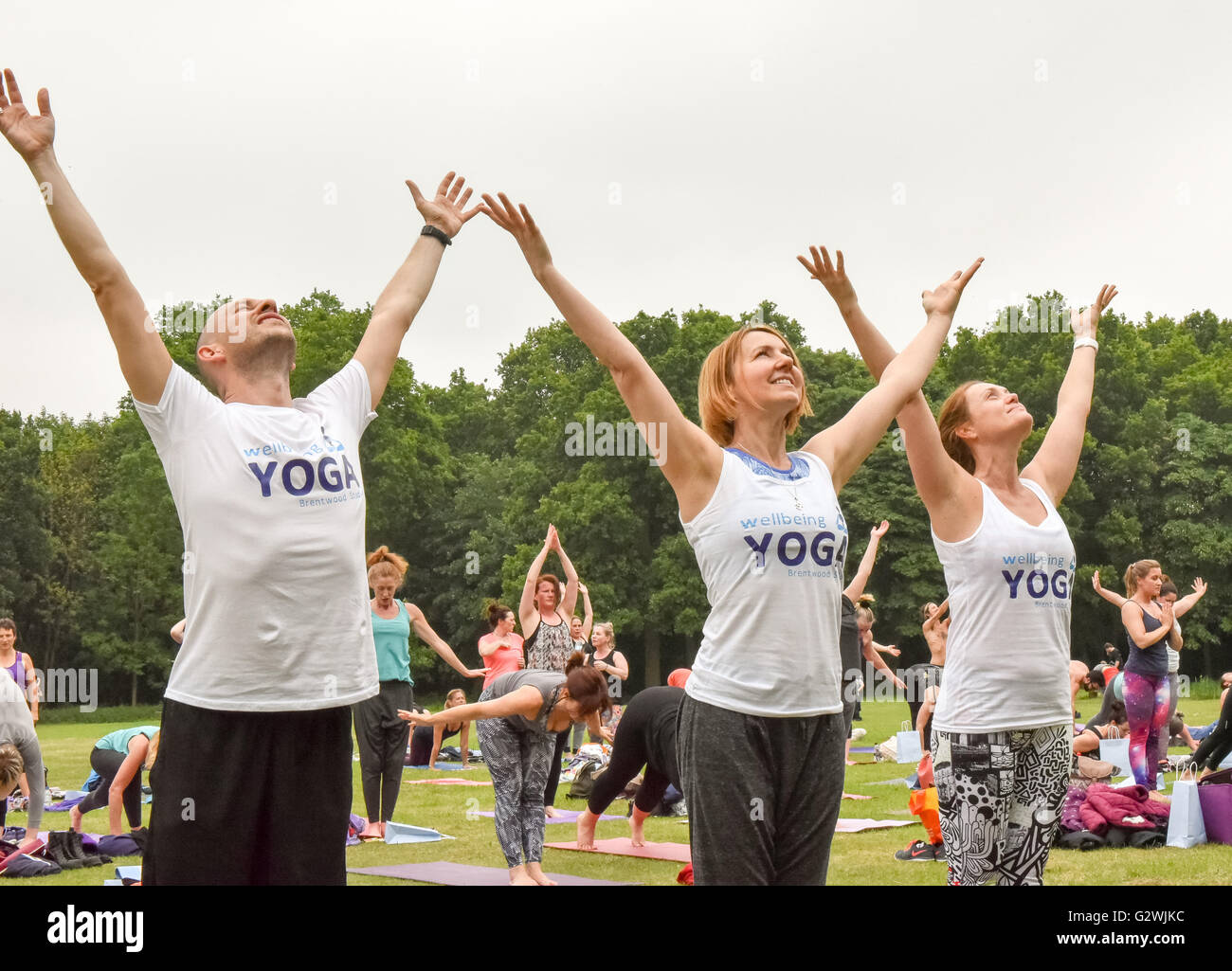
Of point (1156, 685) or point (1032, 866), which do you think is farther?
point (1156, 685)

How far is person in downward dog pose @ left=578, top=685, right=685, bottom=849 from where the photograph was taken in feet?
27.4

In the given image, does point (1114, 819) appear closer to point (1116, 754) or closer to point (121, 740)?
point (1116, 754)

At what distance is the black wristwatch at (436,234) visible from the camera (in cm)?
426

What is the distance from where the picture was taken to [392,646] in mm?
10508

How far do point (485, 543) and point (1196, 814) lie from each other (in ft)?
132

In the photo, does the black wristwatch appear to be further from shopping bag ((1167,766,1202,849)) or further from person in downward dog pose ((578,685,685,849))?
shopping bag ((1167,766,1202,849))

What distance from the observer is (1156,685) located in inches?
461

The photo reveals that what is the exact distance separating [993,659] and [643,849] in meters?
5.92

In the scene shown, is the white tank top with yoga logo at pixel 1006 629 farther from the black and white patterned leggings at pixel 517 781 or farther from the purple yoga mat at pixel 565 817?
the purple yoga mat at pixel 565 817

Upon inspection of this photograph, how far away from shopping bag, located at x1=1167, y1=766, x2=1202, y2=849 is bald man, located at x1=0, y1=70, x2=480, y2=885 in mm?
7976

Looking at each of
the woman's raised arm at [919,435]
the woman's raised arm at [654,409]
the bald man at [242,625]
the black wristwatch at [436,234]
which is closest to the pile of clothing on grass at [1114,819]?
the woman's raised arm at [919,435]

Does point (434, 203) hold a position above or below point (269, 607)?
above
